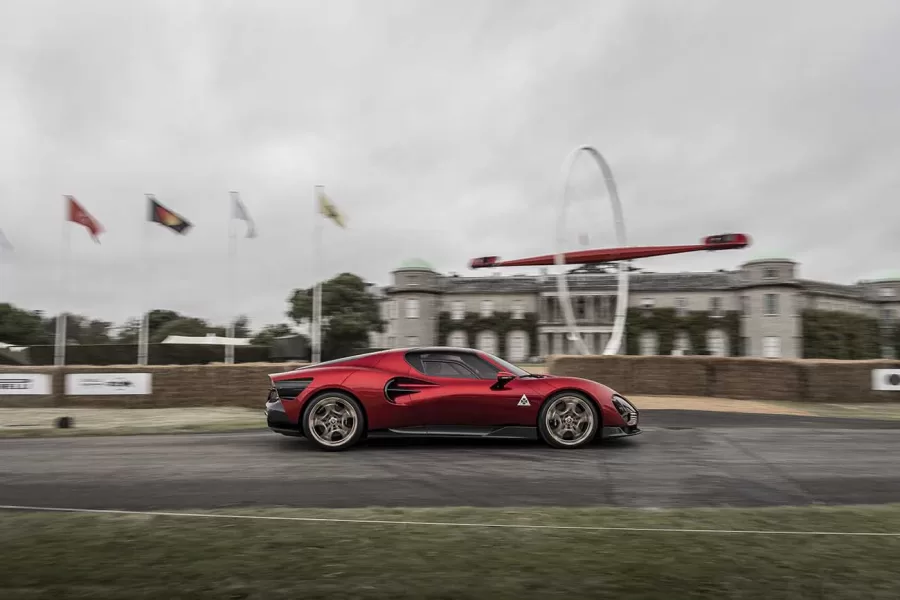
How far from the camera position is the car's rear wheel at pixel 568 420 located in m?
7.25

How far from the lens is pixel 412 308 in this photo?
7331 cm

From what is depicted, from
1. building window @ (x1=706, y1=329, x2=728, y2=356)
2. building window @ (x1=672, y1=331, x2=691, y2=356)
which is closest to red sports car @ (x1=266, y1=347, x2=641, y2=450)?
building window @ (x1=672, y1=331, x2=691, y2=356)

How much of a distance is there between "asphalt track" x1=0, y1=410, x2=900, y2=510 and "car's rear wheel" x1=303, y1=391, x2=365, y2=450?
0.19 meters

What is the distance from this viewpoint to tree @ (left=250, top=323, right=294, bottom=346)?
68.2 m

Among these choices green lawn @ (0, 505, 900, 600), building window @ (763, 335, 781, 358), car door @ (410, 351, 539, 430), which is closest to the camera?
green lawn @ (0, 505, 900, 600)

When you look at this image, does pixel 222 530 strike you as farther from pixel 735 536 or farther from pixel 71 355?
pixel 71 355

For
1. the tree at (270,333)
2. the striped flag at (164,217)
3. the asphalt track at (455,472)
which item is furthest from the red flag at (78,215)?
the tree at (270,333)

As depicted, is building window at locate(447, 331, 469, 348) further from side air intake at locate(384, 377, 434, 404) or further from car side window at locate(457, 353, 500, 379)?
side air intake at locate(384, 377, 434, 404)

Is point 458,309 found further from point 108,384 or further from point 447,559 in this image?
point 447,559

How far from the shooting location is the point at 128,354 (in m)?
38.8

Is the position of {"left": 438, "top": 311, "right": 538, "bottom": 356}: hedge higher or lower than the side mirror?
higher

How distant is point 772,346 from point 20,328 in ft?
268

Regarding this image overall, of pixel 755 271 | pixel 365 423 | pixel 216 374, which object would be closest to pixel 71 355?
pixel 216 374

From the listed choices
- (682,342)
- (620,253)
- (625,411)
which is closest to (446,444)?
(625,411)
